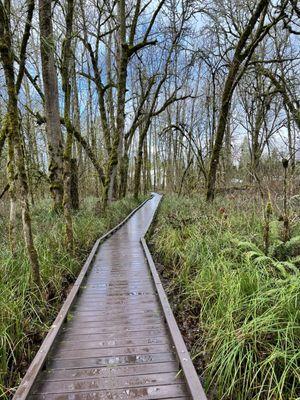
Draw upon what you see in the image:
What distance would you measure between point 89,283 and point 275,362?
389 cm

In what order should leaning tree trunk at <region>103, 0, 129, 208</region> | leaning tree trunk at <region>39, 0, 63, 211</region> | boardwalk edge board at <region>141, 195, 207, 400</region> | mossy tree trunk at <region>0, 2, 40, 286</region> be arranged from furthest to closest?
leaning tree trunk at <region>103, 0, 129, 208</region> < leaning tree trunk at <region>39, 0, 63, 211</region> < mossy tree trunk at <region>0, 2, 40, 286</region> < boardwalk edge board at <region>141, 195, 207, 400</region>

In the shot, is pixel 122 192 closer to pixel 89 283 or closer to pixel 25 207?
pixel 89 283

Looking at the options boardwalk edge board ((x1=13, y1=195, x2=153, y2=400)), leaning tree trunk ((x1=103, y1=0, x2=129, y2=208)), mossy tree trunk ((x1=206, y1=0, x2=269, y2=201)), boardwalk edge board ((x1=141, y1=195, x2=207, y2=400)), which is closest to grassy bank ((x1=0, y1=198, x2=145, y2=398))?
boardwalk edge board ((x1=13, y1=195, x2=153, y2=400))

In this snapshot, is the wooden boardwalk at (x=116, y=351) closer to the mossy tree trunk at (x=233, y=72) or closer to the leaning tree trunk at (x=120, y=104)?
the mossy tree trunk at (x=233, y=72)

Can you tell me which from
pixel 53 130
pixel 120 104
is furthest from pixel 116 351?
pixel 120 104

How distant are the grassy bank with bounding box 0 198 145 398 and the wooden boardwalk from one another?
307 mm

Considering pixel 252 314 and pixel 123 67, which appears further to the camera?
pixel 123 67

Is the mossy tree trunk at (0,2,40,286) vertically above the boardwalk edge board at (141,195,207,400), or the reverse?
the mossy tree trunk at (0,2,40,286)

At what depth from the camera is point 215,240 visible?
6.56 meters

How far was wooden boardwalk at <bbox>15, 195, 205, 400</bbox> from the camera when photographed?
3.11 metres

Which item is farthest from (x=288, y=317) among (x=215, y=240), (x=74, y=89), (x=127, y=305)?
(x=74, y=89)

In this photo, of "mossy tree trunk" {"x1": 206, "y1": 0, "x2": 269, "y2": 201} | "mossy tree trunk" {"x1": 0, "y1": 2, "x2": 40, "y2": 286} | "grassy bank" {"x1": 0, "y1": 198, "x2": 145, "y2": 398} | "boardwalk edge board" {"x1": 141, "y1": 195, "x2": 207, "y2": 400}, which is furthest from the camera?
"mossy tree trunk" {"x1": 206, "y1": 0, "x2": 269, "y2": 201}

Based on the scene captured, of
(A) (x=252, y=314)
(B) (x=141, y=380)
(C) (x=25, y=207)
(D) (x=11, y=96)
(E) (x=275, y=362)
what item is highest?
(D) (x=11, y=96)

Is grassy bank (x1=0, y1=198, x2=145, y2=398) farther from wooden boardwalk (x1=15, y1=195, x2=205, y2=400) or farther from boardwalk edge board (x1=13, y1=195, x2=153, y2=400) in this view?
wooden boardwalk (x1=15, y1=195, x2=205, y2=400)
